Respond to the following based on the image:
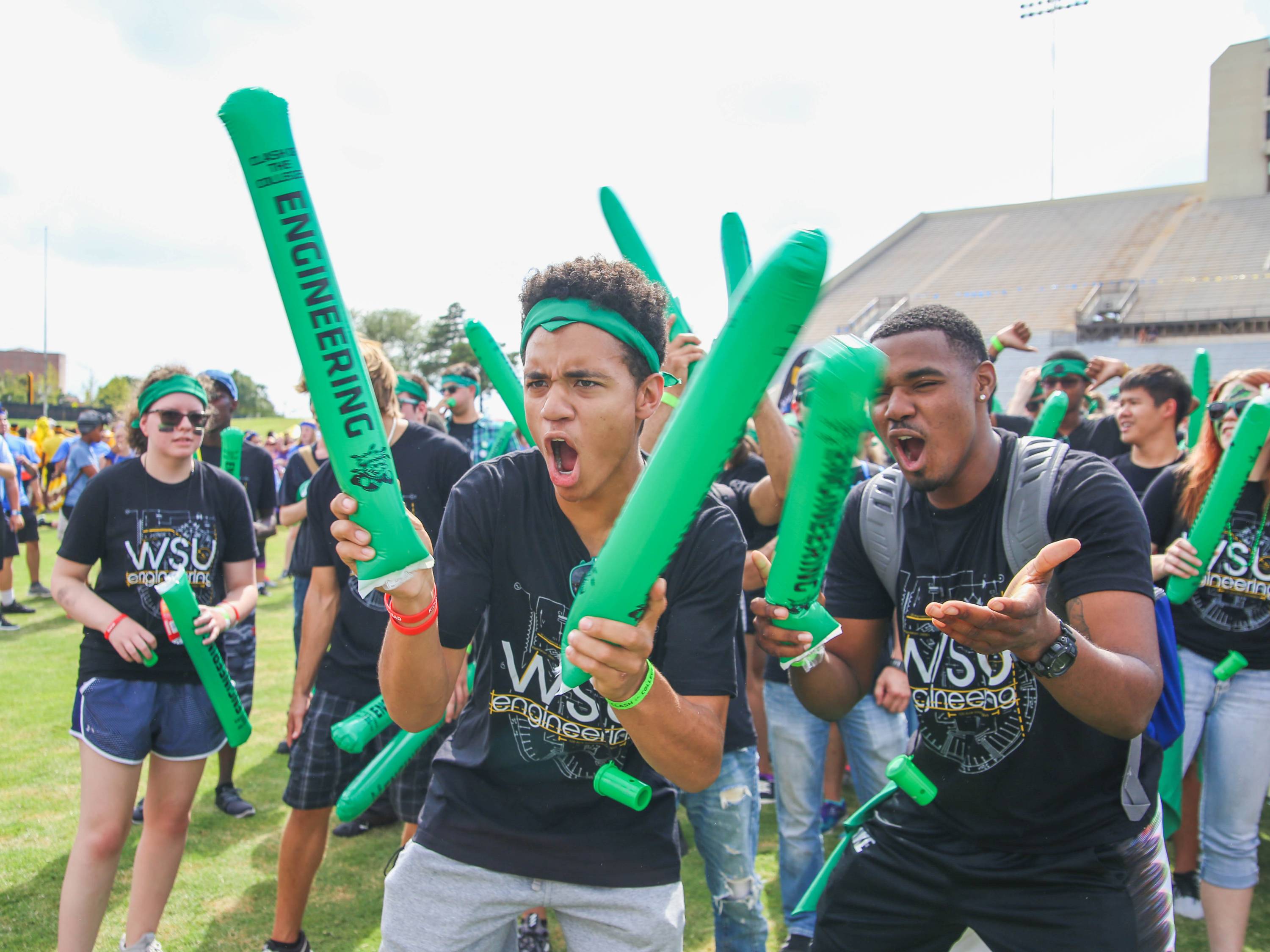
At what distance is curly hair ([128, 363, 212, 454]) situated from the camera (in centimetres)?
395

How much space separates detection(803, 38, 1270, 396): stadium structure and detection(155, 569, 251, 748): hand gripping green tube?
113 feet

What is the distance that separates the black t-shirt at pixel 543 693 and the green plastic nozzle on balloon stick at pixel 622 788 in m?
0.15

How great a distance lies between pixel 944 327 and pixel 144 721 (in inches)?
135

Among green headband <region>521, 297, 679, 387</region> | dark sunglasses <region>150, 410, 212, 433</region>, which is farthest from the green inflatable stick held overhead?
dark sunglasses <region>150, 410, 212, 433</region>

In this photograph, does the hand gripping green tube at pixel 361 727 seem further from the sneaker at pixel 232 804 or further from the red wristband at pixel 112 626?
the sneaker at pixel 232 804

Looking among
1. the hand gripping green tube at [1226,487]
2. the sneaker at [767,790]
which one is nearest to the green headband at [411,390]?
the sneaker at [767,790]

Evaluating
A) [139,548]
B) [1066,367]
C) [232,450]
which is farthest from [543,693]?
[1066,367]

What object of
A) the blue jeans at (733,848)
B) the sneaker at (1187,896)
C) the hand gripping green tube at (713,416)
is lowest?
the sneaker at (1187,896)

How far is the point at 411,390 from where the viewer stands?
6.69 m

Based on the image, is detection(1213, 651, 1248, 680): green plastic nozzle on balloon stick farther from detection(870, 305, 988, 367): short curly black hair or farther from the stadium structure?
the stadium structure

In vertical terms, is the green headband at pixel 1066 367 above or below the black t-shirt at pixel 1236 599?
above

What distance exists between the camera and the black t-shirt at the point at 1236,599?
4.01 meters

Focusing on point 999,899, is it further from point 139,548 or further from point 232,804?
point 232,804

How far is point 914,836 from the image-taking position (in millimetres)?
2811
